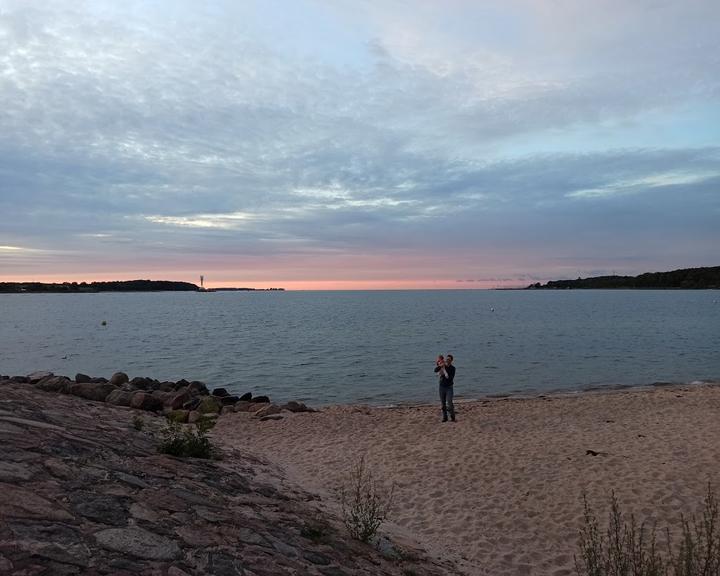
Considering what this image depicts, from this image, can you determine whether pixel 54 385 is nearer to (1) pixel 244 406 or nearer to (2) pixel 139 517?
(1) pixel 244 406

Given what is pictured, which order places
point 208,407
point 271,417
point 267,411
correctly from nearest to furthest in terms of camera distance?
point 208,407 < point 271,417 < point 267,411

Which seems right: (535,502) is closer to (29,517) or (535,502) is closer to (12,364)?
(29,517)

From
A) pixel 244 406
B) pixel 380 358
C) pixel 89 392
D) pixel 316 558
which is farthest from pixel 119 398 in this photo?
pixel 380 358

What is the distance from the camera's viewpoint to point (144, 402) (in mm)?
15969

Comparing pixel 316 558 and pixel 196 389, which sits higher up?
pixel 316 558

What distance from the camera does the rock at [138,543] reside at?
4.32 m

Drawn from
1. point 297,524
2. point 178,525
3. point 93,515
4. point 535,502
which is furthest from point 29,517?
point 535,502

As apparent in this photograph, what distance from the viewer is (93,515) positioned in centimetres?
473

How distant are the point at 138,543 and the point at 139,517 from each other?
0.60 meters

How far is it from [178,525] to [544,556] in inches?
196

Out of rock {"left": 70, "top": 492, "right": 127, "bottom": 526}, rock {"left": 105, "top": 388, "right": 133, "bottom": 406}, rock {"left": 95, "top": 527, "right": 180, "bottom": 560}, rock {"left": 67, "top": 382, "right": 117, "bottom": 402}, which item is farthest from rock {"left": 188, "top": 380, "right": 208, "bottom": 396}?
rock {"left": 95, "top": 527, "right": 180, "bottom": 560}

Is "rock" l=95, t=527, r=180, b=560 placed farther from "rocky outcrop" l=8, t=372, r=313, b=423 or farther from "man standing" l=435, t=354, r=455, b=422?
"man standing" l=435, t=354, r=455, b=422

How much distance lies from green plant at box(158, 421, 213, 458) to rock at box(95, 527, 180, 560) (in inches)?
144

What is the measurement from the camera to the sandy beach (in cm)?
808
